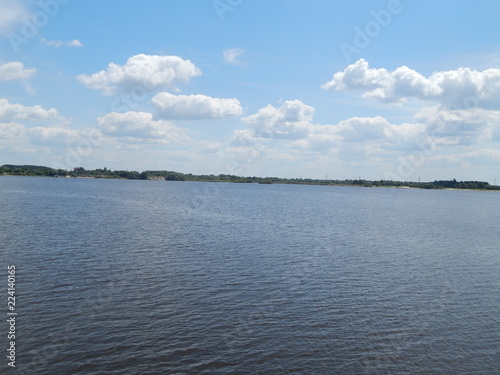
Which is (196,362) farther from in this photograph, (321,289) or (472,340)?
(472,340)

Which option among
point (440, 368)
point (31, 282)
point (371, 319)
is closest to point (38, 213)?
point (31, 282)

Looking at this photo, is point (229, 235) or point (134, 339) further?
point (229, 235)

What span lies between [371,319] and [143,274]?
20.5 m

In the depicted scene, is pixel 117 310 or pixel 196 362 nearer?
pixel 196 362

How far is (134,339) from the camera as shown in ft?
74.8

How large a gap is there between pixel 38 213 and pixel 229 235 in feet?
140

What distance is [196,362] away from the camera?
20594mm

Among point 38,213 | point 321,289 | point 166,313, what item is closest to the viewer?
point 166,313

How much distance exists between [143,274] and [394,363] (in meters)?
22.9

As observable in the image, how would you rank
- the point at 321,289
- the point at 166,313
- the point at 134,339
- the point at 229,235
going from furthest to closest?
1. the point at 229,235
2. the point at 321,289
3. the point at 166,313
4. the point at 134,339

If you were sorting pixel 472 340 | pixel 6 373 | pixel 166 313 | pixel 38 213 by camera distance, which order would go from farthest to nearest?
pixel 38 213 < pixel 166 313 < pixel 472 340 < pixel 6 373

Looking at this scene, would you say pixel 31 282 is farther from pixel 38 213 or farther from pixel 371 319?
pixel 38 213

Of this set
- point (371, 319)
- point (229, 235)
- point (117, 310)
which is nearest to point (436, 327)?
point (371, 319)

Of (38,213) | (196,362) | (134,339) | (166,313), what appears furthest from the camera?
(38,213)
